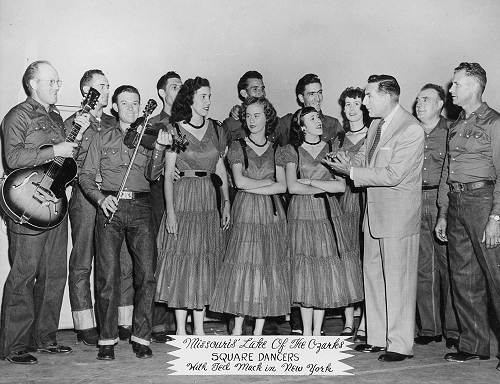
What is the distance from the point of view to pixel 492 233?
433cm

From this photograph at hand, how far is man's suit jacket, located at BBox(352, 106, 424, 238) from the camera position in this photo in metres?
4.39

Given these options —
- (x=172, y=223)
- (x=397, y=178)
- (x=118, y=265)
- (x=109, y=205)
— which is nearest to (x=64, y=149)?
(x=109, y=205)

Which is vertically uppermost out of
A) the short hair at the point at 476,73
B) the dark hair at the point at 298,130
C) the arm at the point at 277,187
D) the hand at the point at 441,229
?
the short hair at the point at 476,73

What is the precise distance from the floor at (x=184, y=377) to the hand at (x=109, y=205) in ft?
3.36

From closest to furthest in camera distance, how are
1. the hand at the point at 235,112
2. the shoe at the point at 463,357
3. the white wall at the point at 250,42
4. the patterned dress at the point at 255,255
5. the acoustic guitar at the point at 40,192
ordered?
the acoustic guitar at the point at 40,192 → the shoe at the point at 463,357 → the patterned dress at the point at 255,255 → the white wall at the point at 250,42 → the hand at the point at 235,112

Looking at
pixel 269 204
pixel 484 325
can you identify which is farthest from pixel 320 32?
pixel 484 325

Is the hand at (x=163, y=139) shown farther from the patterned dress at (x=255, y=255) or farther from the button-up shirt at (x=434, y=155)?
the button-up shirt at (x=434, y=155)

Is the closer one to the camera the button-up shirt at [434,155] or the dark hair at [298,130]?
the dark hair at [298,130]

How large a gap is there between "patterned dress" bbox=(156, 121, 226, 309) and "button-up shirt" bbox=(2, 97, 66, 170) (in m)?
0.95

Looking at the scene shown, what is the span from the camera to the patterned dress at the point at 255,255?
4844 mm

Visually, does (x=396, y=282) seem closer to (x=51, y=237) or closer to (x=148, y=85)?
(x=51, y=237)

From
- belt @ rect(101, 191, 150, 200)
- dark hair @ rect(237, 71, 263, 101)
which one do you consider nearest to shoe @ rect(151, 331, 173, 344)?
belt @ rect(101, 191, 150, 200)

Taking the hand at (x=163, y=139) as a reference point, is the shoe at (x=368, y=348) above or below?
below

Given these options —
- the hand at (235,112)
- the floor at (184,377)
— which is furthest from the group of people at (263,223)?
the hand at (235,112)
